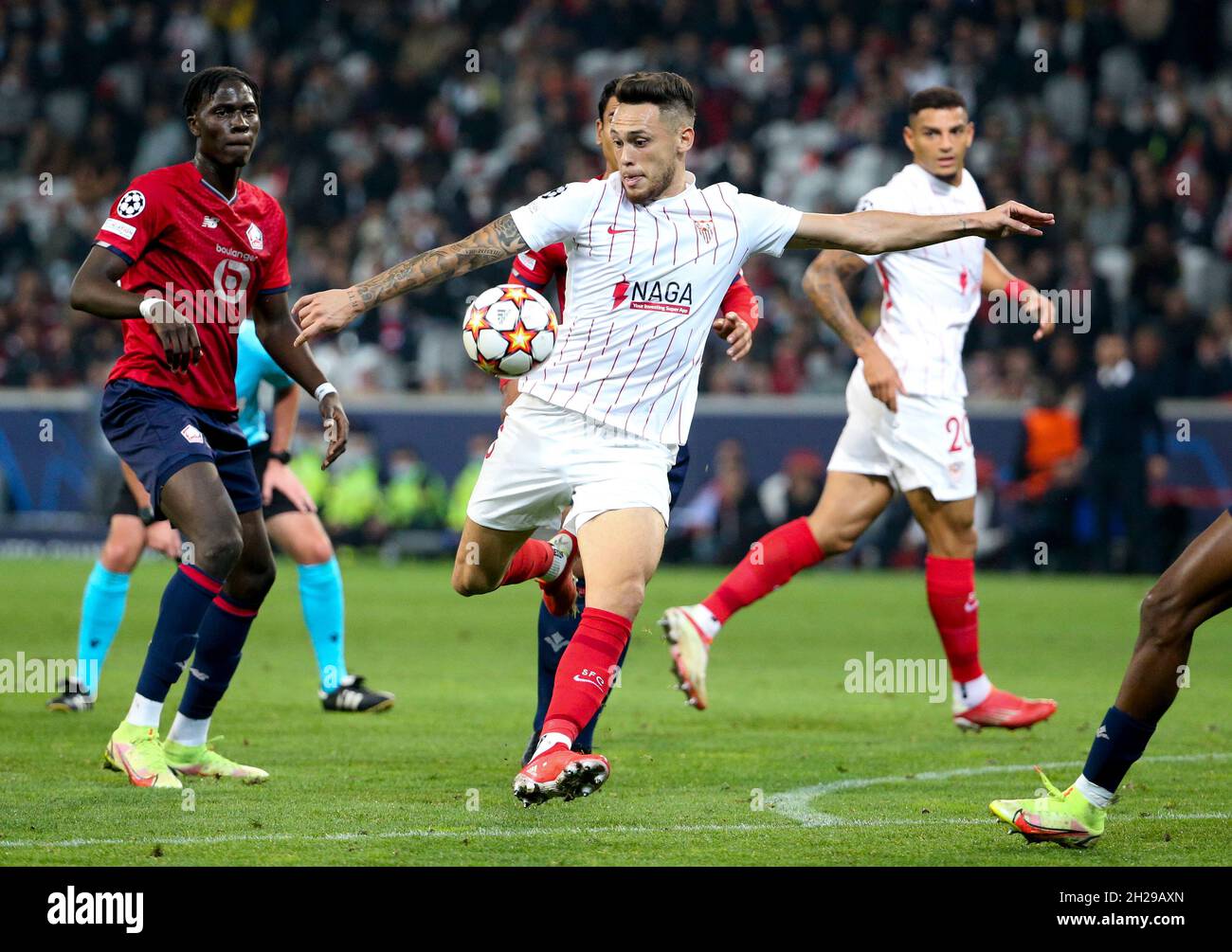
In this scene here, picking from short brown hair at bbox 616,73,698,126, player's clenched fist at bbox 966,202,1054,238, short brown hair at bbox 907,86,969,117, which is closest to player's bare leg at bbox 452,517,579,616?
short brown hair at bbox 616,73,698,126

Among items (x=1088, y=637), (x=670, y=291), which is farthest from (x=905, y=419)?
(x=1088, y=637)

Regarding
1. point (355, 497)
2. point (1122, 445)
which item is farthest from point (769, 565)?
point (355, 497)

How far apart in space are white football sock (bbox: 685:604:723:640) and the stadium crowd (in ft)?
34.7

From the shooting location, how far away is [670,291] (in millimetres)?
5812

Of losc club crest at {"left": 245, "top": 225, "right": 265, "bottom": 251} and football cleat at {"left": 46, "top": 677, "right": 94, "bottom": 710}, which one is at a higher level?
losc club crest at {"left": 245, "top": 225, "right": 265, "bottom": 251}

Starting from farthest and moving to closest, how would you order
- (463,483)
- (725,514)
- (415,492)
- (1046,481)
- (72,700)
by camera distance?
(415,492)
(463,483)
(725,514)
(1046,481)
(72,700)

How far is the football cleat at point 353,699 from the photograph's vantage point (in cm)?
845

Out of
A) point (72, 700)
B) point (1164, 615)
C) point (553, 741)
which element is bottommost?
point (72, 700)

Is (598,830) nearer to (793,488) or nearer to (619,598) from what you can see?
(619,598)

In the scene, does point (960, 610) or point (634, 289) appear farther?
point (960, 610)

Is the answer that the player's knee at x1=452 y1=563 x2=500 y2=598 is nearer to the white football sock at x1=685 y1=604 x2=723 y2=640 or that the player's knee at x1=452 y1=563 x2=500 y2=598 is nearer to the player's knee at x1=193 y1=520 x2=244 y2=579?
the player's knee at x1=193 y1=520 x2=244 y2=579

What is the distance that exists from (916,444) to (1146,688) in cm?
297

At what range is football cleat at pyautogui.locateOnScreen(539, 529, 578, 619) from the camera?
21.2 feet

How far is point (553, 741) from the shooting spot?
17.1ft
